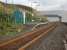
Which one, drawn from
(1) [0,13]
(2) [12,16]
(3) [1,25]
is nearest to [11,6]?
(2) [12,16]

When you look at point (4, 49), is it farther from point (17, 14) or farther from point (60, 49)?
point (17, 14)

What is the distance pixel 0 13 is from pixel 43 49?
3917cm

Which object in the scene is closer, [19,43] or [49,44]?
[49,44]

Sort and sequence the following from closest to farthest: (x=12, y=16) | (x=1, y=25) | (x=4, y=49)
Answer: (x=4, y=49) < (x=1, y=25) < (x=12, y=16)

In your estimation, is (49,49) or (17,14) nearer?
(49,49)

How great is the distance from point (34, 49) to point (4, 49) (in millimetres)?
1711

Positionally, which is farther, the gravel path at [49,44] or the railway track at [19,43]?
the gravel path at [49,44]

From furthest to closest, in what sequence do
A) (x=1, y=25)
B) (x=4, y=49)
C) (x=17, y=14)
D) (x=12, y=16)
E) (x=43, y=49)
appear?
1. (x=17, y=14)
2. (x=12, y=16)
3. (x=1, y=25)
4. (x=43, y=49)
5. (x=4, y=49)

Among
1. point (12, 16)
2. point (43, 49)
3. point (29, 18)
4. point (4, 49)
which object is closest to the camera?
point (4, 49)

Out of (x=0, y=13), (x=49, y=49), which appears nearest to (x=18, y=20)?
(x=0, y=13)

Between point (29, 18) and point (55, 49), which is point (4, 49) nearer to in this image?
A: point (55, 49)

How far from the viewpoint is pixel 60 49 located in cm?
1446

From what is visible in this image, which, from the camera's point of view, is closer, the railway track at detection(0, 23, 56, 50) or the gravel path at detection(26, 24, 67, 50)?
the railway track at detection(0, 23, 56, 50)

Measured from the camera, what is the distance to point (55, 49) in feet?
47.8
